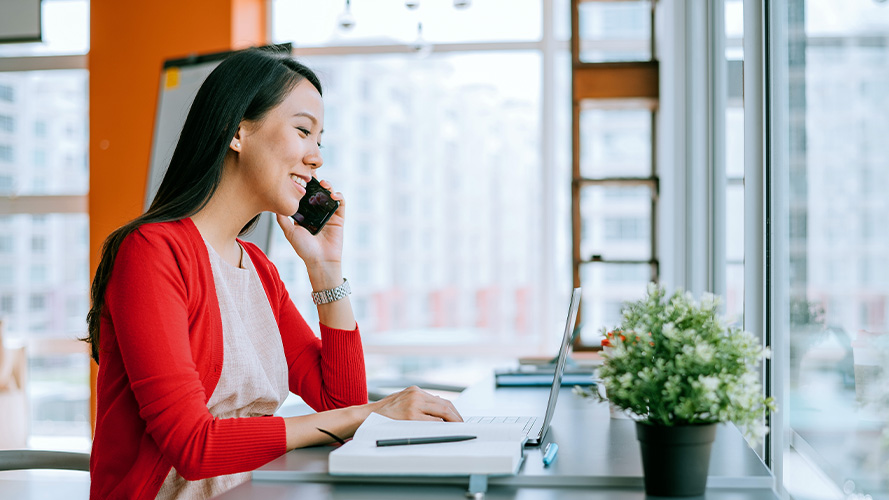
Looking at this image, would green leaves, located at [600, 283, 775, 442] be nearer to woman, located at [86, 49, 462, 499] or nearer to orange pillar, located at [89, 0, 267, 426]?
woman, located at [86, 49, 462, 499]

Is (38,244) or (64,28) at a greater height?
(64,28)

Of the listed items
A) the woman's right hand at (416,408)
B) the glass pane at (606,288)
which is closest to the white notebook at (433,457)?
the woman's right hand at (416,408)

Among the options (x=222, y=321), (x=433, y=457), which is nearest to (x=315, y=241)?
(x=222, y=321)

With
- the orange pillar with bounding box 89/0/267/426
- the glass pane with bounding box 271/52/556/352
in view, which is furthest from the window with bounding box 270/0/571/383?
the orange pillar with bounding box 89/0/267/426

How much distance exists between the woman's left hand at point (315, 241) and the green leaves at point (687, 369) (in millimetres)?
983

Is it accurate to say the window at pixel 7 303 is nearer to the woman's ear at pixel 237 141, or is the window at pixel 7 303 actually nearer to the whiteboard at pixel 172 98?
the whiteboard at pixel 172 98

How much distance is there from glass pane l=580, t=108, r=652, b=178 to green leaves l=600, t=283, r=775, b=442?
3.42m

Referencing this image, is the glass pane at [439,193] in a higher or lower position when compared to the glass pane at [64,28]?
lower

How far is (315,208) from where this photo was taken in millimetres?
1800

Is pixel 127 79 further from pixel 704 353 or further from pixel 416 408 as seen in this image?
pixel 704 353

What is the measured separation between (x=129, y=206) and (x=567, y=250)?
Result: 260cm

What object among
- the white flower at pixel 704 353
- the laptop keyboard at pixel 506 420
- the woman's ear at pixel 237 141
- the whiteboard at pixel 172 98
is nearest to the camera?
the white flower at pixel 704 353

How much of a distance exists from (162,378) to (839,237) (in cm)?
114

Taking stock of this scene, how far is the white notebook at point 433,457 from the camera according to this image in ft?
3.22
